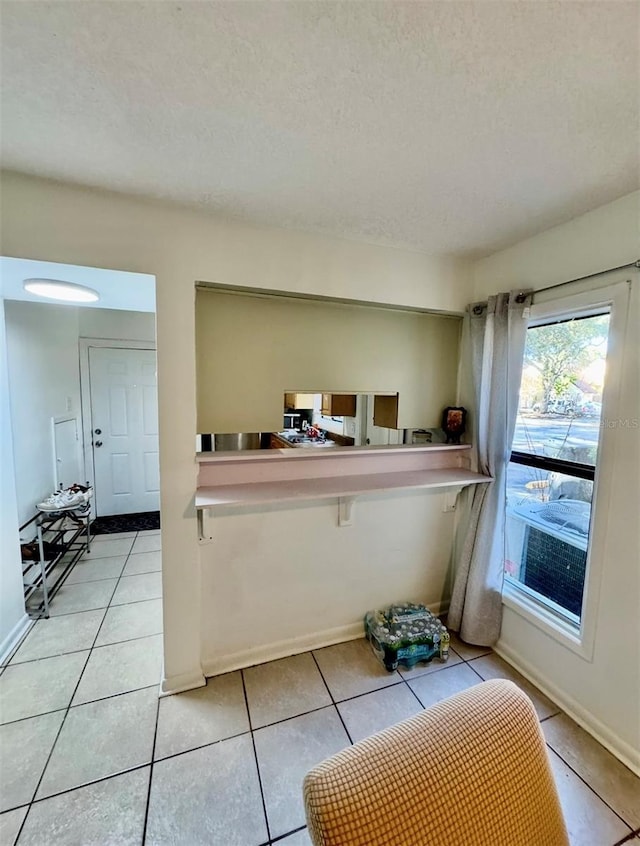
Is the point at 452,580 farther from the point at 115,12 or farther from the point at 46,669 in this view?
the point at 115,12

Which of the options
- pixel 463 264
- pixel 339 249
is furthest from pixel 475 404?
pixel 339 249

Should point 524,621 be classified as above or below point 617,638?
below

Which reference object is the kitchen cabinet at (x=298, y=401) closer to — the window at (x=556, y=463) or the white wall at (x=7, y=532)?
the window at (x=556, y=463)

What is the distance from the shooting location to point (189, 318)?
1536 millimetres

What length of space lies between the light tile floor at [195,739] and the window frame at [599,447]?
1.25ft

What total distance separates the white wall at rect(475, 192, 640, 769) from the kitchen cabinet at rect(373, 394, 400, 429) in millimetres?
991

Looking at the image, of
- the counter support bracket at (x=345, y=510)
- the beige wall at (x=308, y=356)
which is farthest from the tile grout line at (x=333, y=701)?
the beige wall at (x=308, y=356)

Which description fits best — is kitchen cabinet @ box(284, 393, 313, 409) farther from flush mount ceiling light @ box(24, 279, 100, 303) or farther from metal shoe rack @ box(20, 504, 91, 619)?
metal shoe rack @ box(20, 504, 91, 619)

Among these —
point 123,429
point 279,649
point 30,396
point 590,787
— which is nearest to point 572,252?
point 590,787

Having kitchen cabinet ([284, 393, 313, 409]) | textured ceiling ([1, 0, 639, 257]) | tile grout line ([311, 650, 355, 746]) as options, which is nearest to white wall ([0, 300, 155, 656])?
textured ceiling ([1, 0, 639, 257])

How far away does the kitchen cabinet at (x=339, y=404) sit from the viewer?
217 cm

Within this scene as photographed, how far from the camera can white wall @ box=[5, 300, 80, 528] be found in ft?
7.68

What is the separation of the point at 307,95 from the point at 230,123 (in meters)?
0.26

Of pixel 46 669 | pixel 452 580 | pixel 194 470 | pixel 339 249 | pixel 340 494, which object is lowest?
pixel 46 669
